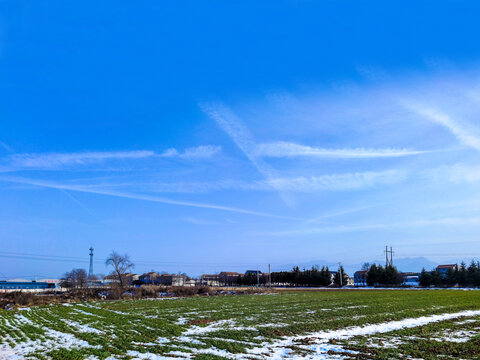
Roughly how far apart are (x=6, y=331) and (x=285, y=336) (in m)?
15.8

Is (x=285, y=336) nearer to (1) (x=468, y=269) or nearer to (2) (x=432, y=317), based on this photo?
(2) (x=432, y=317)

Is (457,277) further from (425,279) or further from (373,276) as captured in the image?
(373,276)

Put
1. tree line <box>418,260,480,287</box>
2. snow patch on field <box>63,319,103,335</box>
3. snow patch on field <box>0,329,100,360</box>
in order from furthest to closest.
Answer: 1. tree line <box>418,260,480,287</box>
2. snow patch on field <box>63,319,103,335</box>
3. snow patch on field <box>0,329,100,360</box>

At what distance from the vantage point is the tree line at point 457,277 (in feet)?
292

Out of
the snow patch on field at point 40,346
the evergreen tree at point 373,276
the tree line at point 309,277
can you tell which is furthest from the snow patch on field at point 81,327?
the tree line at point 309,277

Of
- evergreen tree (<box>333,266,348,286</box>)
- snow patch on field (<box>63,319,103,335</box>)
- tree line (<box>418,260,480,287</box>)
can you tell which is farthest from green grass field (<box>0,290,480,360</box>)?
evergreen tree (<box>333,266,348,286</box>)

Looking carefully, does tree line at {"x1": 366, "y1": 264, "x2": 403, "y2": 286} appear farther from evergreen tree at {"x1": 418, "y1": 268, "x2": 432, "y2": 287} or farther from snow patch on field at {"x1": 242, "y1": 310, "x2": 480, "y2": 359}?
snow patch on field at {"x1": 242, "y1": 310, "x2": 480, "y2": 359}

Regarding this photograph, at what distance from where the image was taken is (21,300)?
139ft

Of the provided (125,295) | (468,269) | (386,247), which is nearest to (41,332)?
(125,295)

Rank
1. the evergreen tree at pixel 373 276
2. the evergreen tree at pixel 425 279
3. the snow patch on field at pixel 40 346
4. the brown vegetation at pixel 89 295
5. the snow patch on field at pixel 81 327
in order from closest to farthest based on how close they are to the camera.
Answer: the snow patch on field at pixel 40 346 → the snow patch on field at pixel 81 327 → the brown vegetation at pixel 89 295 → the evergreen tree at pixel 425 279 → the evergreen tree at pixel 373 276

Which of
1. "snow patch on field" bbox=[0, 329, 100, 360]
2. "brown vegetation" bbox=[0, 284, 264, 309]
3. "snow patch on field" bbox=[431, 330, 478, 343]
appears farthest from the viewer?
"brown vegetation" bbox=[0, 284, 264, 309]

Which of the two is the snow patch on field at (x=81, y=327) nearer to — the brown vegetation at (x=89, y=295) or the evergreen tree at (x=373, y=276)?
the brown vegetation at (x=89, y=295)

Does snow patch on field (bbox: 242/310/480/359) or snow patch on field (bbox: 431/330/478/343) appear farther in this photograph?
snow patch on field (bbox: 431/330/478/343)

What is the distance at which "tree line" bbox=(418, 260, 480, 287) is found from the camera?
3506 inches
